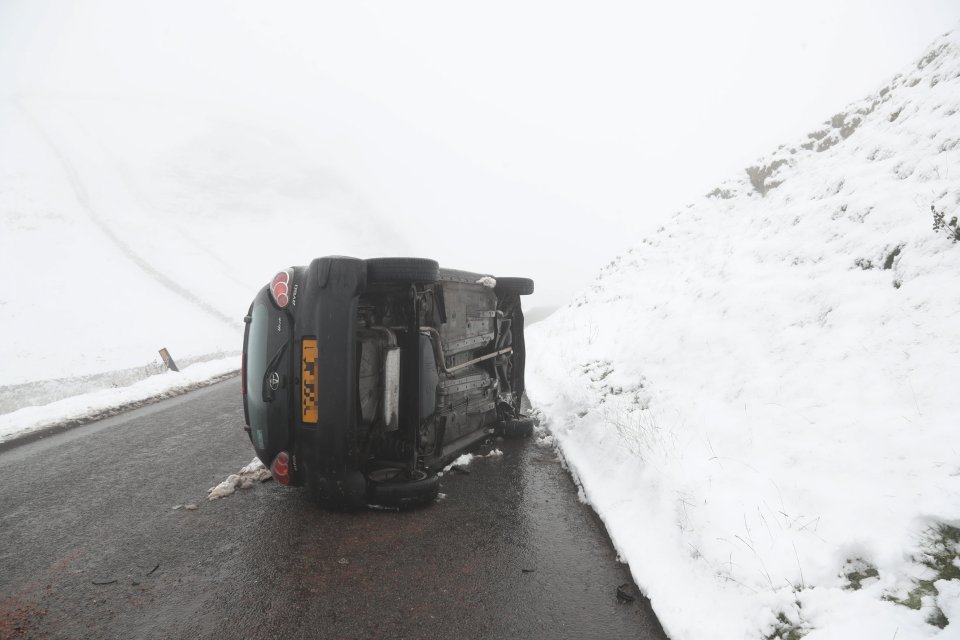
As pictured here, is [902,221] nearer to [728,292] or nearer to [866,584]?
[728,292]

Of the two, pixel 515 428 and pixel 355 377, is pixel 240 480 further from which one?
pixel 515 428

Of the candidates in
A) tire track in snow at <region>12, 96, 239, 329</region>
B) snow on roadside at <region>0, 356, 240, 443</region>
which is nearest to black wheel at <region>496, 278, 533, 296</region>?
snow on roadside at <region>0, 356, 240, 443</region>

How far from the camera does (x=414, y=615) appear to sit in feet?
7.32

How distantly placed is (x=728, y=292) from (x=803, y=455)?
122 inches

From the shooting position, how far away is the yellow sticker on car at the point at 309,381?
3.08 metres

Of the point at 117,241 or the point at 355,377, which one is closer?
the point at 355,377

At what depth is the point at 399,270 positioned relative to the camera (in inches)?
123

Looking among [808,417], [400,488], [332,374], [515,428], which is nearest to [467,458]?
[515,428]

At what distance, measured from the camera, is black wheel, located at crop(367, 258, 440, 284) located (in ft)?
10.2

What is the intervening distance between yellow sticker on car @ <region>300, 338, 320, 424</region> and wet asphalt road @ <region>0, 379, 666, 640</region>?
844 millimetres

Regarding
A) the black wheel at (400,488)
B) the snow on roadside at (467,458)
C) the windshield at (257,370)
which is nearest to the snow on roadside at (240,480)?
the windshield at (257,370)

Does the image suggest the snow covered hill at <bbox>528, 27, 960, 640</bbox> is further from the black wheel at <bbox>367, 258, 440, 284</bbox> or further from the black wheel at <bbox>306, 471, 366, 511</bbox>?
the black wheel at <bbox>367, 258, 440, 284</bbox>

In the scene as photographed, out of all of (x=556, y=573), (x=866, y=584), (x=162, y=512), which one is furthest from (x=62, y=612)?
(x=866, y=584)

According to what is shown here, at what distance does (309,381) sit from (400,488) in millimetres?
1081
